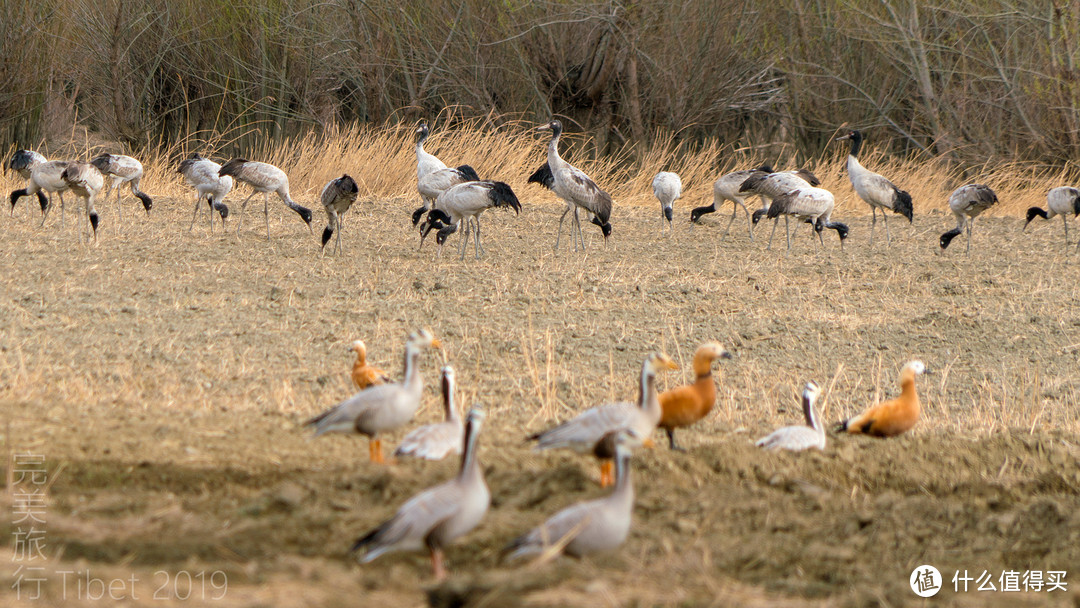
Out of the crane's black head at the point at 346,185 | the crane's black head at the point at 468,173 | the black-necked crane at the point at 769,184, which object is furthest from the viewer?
the black-necked crane at the point at 769,184

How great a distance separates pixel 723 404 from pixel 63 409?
3.39 meters

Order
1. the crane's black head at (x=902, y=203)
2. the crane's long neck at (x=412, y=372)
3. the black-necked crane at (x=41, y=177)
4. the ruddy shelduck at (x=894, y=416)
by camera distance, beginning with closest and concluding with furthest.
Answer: the crane's long neck at (x=412, y=372) → the ruddy shelduck at (x=894, y=416) → the black-necked crane at (x=41, y=177) → the crane's black head at (x=902, y=203)

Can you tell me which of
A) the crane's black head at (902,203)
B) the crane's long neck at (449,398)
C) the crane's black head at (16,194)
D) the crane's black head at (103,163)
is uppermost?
the crane's long neck at (449,398)

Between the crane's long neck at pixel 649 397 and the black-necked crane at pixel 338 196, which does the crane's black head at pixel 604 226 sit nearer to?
the black-necked crane at pixel 338 196

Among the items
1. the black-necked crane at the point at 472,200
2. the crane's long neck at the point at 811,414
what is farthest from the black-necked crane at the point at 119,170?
the crane's long neck at the point at 811,414

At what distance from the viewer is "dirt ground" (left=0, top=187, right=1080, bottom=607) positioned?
3.39m

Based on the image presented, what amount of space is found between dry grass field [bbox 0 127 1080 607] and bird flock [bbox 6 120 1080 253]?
12.4 inches

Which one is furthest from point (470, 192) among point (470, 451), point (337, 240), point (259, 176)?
point (470, 451)

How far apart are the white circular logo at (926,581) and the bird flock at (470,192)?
7171 mm

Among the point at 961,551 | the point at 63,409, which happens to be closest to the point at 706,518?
the point at 961,551

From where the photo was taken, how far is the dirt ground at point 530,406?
3.39 metres

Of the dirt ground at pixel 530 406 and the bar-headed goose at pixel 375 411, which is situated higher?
the bar-headed goose at pixel 375 411

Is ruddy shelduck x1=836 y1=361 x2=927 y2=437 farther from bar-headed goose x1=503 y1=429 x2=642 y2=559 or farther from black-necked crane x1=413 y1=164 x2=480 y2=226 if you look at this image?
black-necked crane x1=413 y1=164 x2=480 y2=226

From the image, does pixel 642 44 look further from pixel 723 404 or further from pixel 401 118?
pixel 723 404
